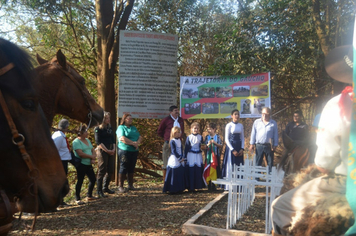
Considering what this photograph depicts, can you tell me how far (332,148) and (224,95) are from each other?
7559 millimetres

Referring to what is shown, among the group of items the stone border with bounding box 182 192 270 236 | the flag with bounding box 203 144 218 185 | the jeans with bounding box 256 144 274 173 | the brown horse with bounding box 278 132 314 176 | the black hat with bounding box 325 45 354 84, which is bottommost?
the stone border with bounding box 182 192 270 236

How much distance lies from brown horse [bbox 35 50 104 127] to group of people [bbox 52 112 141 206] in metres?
1.59

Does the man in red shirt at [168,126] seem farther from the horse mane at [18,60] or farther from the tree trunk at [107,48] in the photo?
the horse mane at [18,60]

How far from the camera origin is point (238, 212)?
5.98 metres

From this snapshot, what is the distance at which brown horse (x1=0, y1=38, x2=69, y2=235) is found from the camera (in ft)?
5.70

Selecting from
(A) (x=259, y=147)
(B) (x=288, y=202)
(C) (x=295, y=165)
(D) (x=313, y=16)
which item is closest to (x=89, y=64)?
(A) (x=259, y=147)

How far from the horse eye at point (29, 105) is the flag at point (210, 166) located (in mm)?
7613

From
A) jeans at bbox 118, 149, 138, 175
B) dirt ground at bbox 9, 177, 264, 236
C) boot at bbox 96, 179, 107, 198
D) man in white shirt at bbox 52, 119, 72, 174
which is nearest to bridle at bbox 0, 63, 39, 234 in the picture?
dirt ground at bbox 9, 177, 264, 236

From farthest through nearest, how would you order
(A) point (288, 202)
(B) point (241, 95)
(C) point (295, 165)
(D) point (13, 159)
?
1. (B) point (241, 95)
2. (C) point (295, 165)
3. (A) point (288, 202)
4. (D) point (13, 159)

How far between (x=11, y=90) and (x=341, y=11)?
10377mm

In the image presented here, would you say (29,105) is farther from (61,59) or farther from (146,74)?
(146,74)

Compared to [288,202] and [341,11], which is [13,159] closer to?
[288,202]

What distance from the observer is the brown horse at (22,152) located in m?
1.74

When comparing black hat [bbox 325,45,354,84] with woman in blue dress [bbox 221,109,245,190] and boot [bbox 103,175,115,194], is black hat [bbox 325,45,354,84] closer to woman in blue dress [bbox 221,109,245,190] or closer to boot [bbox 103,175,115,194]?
woman in blue dress [bbox 221,109,245,190]
